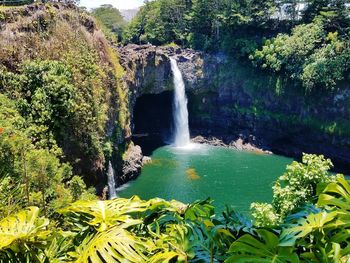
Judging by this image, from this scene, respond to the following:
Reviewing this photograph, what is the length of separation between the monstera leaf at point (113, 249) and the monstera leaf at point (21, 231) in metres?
0.26

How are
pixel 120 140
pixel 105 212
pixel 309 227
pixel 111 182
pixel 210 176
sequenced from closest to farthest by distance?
1. pixel 309 227
2. pixel 105 212
3. pixel 111 182
4. pixel 120 140
5. pixel 210 176

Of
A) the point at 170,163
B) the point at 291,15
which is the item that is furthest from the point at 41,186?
the point at 291,15

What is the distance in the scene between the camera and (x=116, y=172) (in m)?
21.8

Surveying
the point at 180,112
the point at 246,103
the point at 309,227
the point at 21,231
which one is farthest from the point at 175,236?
the point at 180,112

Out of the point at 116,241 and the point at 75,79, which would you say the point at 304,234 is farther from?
the point at 75,79

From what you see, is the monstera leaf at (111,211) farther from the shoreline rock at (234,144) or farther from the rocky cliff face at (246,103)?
the shoreline rock at (234,144)

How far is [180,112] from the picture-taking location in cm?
3359

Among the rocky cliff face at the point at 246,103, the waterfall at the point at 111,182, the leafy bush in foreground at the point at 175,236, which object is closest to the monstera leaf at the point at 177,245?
the leafy bush in foreground at the point at 175,236

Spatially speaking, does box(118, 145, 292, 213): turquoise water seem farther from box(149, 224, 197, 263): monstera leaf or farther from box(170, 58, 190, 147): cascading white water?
box(149, 224, 197, 263): monstera leaf

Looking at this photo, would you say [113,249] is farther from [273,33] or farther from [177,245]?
[273,33]

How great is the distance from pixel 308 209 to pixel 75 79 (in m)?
15.3

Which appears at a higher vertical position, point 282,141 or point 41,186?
point 41,186

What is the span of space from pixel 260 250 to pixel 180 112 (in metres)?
31.6

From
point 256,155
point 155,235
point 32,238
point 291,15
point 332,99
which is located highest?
point 291,15
